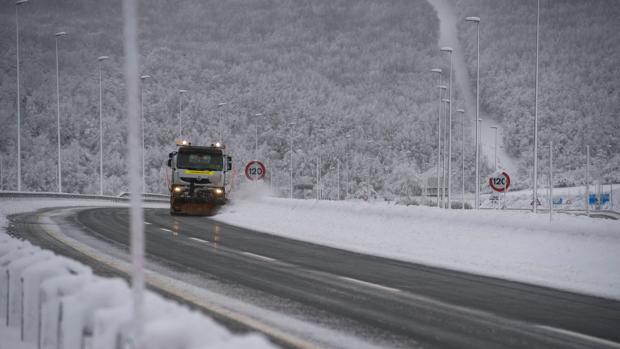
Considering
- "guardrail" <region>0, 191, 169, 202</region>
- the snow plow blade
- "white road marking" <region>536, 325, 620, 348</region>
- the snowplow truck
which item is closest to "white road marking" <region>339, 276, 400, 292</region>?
"white road marking" <region>536, 325, 620, 348</region>

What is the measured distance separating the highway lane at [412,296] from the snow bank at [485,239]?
4.75 feet

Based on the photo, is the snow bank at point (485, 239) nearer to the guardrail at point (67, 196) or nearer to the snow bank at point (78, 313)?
the snow bank at point (78, 313)

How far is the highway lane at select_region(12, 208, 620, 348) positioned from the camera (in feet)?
24.0

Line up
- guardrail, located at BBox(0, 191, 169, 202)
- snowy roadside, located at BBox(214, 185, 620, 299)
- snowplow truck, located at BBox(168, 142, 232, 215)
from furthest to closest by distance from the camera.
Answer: guardrail, located at BBox(0, 191, 169, 202), snowplow truck, located at BBox(168, 142, 232, 215), snowy roadside, located at BBox(214, 185, 620, 299)

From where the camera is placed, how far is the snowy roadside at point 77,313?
3574mm

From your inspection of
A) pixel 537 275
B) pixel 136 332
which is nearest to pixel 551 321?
pixel 537 275

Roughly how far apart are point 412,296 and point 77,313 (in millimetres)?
5900

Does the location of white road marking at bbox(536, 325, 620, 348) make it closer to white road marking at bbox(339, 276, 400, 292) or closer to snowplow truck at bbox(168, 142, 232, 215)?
white road marking at bbox(339, 276, 400, 292)

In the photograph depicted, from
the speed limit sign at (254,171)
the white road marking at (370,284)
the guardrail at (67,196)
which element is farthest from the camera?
the guardrail at (67,196)

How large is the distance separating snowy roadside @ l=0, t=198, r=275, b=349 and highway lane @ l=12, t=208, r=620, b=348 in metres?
3.27

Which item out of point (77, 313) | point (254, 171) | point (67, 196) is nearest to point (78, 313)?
point (77, 313)

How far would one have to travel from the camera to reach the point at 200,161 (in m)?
30.0

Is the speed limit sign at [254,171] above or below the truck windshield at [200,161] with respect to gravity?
below

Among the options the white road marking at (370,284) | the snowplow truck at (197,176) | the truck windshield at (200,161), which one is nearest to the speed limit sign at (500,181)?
the snowplow truck at (197,176)
